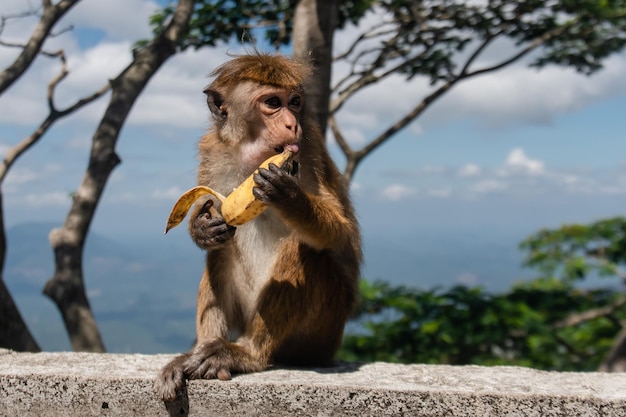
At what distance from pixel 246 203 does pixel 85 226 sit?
3.17 metres

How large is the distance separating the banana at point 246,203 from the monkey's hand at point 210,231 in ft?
0.22

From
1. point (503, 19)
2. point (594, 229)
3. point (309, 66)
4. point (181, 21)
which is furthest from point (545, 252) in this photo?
point (309, 66)

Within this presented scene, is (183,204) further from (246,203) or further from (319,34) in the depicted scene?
(319,34)

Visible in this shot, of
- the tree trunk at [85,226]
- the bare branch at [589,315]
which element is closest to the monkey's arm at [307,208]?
the tree trunk at [85,226]

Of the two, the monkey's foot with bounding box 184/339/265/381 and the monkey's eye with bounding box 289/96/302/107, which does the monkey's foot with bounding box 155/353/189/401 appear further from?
the monkey's eye with bounding box 289/96/302/107

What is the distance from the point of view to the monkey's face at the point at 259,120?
3.21 metres

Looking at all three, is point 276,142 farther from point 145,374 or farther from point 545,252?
point 545,252

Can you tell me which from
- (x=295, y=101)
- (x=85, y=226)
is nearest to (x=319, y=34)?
(x=295, y=101)

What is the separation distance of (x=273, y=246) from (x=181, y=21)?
342 cm

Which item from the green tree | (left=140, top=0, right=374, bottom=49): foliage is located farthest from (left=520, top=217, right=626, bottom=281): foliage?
(left=140, top=0, right=374, bottom=49): foliage

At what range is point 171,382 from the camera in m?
2.91

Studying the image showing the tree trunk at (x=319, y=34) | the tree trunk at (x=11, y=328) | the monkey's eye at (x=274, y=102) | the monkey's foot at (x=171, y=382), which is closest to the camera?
the monkey's foot at (x=171, y=382)

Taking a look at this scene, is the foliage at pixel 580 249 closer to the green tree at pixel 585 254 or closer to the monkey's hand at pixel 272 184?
the green tree at pixel 585 254

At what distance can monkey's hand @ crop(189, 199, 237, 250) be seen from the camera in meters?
3.21
